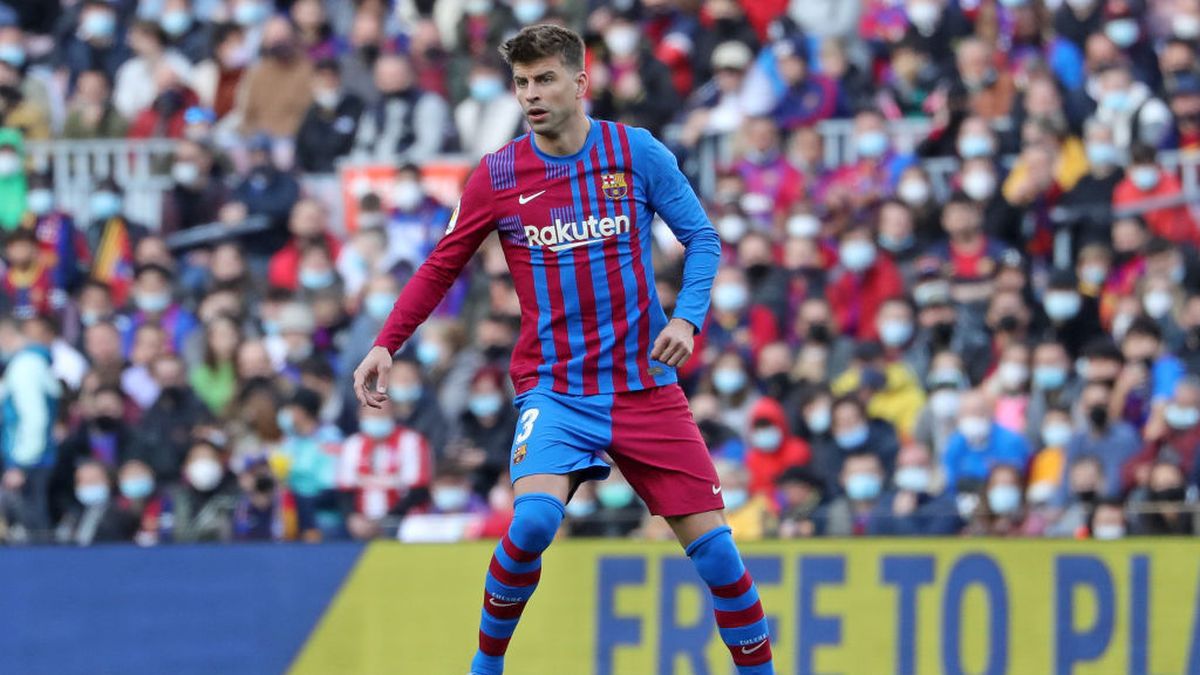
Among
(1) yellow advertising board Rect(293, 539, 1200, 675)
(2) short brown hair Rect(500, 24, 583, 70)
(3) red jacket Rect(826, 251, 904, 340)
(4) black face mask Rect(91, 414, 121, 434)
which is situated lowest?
(1) yellow advertising board Rect(293, 539, 1200, 675)

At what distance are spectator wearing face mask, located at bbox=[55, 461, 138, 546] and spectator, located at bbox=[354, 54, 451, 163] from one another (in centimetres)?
369

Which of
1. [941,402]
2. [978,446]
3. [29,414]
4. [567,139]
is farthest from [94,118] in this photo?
[567,139]

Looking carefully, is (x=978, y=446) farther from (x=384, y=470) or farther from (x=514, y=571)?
(x=514, y=571)

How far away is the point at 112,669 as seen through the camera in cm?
1125

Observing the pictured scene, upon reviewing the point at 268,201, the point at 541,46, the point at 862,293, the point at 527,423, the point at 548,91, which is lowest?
the point at 527,423

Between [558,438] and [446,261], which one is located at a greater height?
[446,261]

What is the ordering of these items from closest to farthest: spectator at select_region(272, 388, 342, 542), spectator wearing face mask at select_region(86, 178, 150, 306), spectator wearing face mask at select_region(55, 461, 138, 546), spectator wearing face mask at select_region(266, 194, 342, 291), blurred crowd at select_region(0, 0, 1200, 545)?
spectator wearing face mask at select_region(55, 461, 138, 546)
blurred crowd at select_region(0, 0, 1200, 545)
spectator at select_region(272, 388, 342, 542)
spectator wearing face mask at select_region(266, 194, 342, 291)
spectator wearing face mask at select_region(86, 178, 150, 306)

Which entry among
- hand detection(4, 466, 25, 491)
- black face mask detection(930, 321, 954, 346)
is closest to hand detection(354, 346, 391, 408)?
hand detection(4, 466, 25, 491)

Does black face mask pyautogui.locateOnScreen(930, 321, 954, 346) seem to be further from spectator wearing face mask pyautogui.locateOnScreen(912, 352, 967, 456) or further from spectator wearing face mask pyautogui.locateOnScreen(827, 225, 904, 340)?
spectator wearing face mask pyautogui.locateOnScreen(827, 225, 904, 340)

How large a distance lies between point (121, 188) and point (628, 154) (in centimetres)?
936

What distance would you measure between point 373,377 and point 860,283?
6.77m

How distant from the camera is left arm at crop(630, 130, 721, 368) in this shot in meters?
8.27

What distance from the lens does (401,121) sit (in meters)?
16.8

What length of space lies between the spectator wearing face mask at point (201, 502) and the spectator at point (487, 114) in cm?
358
